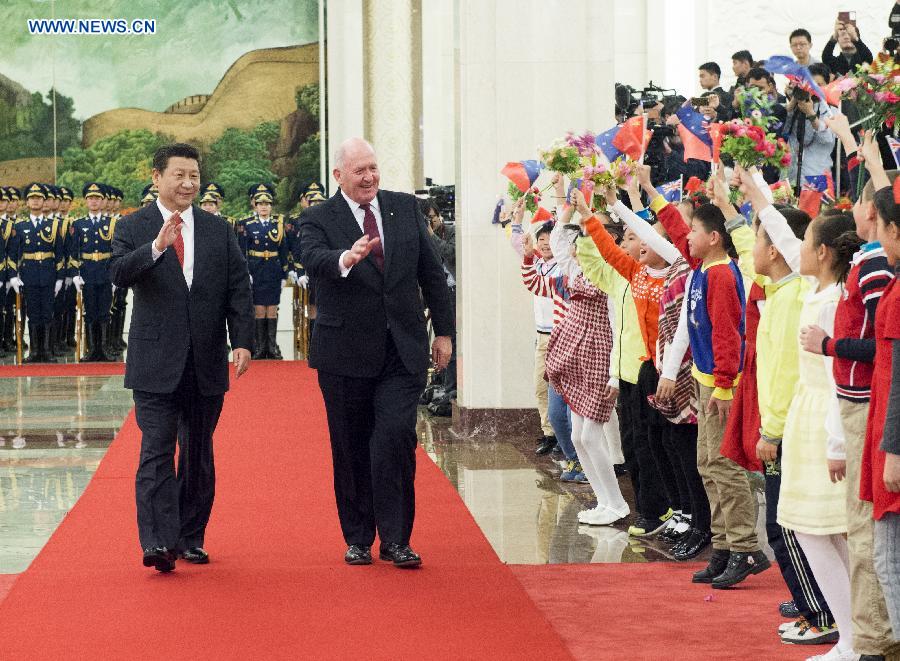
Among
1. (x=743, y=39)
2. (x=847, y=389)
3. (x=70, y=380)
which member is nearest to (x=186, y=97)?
(x=70, y=380)

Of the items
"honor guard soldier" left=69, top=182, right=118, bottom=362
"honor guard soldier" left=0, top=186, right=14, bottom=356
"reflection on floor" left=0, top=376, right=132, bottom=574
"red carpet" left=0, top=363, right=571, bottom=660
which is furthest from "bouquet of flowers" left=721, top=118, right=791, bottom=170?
"honor guard soldier" left=0, top=186, right=14, bottom=356

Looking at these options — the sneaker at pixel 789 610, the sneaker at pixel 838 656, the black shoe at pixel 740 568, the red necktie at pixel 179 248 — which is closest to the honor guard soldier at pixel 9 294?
the red necktie at pixel 179 248

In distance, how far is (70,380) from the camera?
15.4m

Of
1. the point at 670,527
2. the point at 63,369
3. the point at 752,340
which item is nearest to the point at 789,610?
the point at 752,340

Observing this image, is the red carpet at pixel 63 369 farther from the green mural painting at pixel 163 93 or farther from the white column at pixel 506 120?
the green mural painting at pixel 163 93

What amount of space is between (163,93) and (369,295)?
724 inches

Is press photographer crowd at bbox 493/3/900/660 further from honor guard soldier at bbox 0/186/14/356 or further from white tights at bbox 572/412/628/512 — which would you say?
honor guard soldier at bbox 0/186/14/356

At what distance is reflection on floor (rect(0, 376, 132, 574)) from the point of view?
731 centimetres

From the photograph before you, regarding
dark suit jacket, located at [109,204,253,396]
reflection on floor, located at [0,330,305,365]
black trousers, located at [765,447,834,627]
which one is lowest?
reflection on floor, located at [0,330,305,365]

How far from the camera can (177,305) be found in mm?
6344

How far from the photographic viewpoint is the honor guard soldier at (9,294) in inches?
714

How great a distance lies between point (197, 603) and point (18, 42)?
64.0 feet

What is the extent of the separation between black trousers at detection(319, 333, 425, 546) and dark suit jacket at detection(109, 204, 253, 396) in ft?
1.58

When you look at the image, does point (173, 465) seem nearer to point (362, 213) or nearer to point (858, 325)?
point (362, 213)
